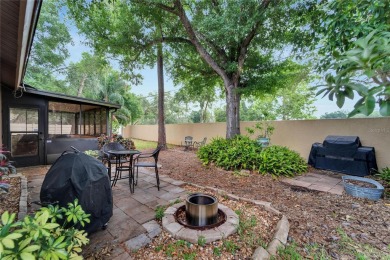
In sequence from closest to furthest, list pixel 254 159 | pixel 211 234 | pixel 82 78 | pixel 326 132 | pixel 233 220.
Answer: pixel 211 234 → pixel 233 220 → pixel 254 159 → pixel 326 132 → pixel 82 78

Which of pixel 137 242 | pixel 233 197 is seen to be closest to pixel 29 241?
pixel 137 242

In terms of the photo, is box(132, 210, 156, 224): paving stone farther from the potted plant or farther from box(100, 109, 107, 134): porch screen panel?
box(100, 109, 107, 134): porch screen panel

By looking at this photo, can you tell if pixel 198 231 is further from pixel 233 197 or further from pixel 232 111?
pixel 232 111

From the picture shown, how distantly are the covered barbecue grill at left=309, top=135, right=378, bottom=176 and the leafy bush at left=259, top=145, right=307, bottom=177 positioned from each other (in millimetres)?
646

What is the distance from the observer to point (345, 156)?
4574mm

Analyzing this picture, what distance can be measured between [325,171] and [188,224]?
15.0 feet

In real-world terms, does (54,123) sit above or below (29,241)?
above

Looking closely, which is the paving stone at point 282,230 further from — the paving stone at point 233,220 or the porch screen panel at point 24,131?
the porch screen panel at point 24,131

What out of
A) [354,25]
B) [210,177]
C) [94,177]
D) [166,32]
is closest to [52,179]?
[94,177]

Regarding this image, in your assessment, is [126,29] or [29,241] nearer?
[29,241]

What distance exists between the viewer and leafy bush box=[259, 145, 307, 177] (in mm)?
4445

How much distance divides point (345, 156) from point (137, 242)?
5227 millimetres

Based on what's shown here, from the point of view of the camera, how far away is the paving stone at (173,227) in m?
2.04

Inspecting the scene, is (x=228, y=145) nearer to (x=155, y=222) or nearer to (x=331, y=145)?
(x=331, y=145)
